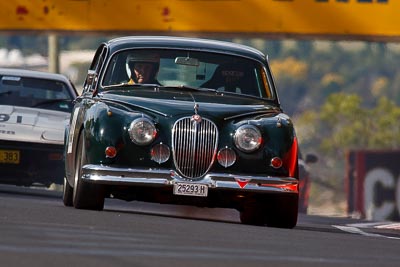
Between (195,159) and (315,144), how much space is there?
119 m

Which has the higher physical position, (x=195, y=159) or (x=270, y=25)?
(x=270, y=25)

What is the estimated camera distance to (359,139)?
10275 centimetres

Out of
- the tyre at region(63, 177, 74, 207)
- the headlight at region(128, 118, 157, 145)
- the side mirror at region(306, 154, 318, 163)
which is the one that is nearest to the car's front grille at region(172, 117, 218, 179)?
the headlight at region(128, 118, 157, 145)

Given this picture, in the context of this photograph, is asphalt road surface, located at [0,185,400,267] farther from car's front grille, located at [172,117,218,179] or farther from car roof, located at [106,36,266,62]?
car roof, located at [106,36,266,62]

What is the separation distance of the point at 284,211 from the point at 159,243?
3457 mm

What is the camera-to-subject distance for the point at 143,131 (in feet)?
44.5

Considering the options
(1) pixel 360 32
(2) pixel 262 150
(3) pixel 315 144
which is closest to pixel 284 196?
(2) pixel 262 150

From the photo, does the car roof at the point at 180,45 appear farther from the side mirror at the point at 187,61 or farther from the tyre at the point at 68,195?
the tyre at the point at 68,195

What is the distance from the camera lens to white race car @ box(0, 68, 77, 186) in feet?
64.7

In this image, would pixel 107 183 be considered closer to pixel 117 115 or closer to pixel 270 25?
pixel 117 115

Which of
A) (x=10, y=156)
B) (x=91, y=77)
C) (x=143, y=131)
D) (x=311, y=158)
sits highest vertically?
(x=91, y=77)

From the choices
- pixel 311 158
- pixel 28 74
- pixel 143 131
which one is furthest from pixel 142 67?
pixel 311 158

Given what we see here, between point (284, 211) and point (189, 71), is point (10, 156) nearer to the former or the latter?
point (189, 71)

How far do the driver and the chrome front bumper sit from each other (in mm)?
1378
